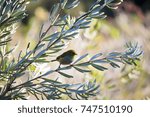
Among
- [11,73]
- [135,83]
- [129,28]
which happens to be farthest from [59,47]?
[129,28]

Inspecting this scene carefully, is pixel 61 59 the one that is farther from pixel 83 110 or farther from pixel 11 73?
pixel 83 110

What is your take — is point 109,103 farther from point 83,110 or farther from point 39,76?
point 39,76

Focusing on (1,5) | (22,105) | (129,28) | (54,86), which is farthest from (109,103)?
(129,28)

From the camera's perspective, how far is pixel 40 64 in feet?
7.22

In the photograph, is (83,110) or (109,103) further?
(109,103)

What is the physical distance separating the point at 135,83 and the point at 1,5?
2.82 metres

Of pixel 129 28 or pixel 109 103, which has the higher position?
pixel 129 28

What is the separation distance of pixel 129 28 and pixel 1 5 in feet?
15.8

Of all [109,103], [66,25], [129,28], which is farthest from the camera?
[129,28]

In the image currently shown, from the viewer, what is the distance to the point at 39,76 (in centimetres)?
216

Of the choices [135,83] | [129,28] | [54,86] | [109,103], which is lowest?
[54,86]

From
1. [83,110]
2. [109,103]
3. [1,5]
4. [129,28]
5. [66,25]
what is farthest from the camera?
[129,28]

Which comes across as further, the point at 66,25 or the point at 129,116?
the point at 129,116

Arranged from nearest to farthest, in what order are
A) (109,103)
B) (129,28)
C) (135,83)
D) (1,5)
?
(1,5) < (109,103) < (135,83) < (129,28)
